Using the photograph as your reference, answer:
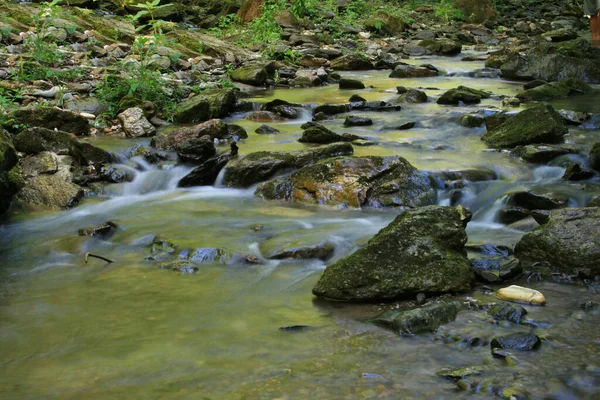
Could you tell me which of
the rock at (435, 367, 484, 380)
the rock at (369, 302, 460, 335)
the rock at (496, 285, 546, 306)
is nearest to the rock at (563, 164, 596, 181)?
the rock at (496, 285, 546, 306)

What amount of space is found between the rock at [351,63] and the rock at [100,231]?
11005 mm

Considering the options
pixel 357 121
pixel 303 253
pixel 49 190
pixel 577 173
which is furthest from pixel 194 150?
pixel 577 173

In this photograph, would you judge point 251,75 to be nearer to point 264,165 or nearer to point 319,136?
point 319,136

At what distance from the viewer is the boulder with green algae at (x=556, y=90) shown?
11.6m

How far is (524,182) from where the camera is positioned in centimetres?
735

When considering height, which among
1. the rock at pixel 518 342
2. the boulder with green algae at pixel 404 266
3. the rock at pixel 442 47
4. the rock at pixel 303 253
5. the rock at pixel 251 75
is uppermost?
the rock at pixel 442 47

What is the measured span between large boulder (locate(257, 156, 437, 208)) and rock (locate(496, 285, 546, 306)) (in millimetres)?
2514

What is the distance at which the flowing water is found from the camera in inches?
124

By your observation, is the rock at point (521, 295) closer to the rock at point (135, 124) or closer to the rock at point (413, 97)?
the rock at point (135, 124)

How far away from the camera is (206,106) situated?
33.6 ft

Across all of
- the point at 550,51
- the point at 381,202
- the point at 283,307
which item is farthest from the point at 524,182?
the point at 550,51

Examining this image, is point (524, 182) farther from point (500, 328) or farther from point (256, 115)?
point (256, 115)

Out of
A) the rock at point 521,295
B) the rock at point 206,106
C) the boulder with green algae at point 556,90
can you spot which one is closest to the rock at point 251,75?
the rock at point 206,106

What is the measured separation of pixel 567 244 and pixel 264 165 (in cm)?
386
